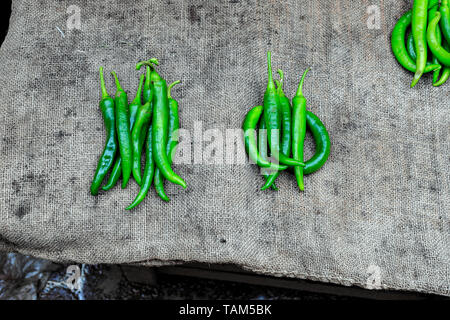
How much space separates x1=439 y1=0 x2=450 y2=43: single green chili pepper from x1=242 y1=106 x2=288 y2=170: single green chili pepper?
121 cm

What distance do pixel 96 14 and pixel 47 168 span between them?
1011 millimetres

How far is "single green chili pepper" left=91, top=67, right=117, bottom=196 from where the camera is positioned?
1.95m

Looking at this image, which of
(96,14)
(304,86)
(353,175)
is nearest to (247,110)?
(304,86)

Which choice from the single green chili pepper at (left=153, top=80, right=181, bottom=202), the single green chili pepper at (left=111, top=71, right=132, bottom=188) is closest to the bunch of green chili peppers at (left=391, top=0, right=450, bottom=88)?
the single green chili pepper at (left=153, top=80, right=181, bottom=202)

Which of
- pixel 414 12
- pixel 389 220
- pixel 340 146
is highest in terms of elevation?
pixel 414 12

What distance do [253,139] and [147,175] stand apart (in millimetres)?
594

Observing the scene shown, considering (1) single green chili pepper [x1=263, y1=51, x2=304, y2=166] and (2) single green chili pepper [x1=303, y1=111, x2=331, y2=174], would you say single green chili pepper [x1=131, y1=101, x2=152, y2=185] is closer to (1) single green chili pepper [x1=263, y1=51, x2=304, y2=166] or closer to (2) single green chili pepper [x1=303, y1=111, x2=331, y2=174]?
(1) single green chili pepper [x1=263, y1=51, x2=304, y2=166]

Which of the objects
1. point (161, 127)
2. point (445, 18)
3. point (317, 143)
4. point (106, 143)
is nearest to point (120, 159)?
point (106, 143)

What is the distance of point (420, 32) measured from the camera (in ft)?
7.23

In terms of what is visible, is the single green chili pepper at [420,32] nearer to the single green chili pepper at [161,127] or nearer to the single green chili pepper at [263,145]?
the single green chili pepper at [263,145]

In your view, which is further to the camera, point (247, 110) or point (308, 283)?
point (308, 283)

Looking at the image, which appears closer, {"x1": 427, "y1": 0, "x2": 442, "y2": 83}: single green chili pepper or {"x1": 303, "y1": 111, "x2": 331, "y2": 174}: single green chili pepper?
{"x1": 303, "y1": 111, "x2": 331, "y2": 174}: single green chili pepper

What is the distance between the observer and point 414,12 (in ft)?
7.36
